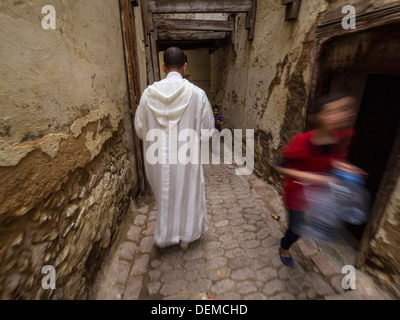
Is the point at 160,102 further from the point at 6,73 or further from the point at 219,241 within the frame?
the point at 219,241

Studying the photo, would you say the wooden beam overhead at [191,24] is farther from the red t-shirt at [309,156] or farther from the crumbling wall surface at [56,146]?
the red t-shirt at [309,156]

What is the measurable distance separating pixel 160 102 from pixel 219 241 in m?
1.78

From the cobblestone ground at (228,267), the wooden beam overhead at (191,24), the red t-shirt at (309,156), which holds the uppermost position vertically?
the wooden beam overhead at (191,24)

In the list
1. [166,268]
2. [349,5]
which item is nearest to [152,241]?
[166,268]

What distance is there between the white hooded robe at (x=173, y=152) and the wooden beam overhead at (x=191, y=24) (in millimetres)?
4077

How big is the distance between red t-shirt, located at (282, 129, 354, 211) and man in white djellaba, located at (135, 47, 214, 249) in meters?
0.83

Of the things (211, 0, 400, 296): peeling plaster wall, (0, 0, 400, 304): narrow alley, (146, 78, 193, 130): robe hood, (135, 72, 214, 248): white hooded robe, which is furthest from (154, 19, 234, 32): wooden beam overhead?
(146, 78, 193, 130): robe hood

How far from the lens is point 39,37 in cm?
119

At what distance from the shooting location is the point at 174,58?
6.09 feet

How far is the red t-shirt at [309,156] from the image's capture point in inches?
60.9

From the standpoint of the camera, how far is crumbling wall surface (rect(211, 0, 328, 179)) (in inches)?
105

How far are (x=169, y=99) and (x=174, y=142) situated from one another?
39 centimetres

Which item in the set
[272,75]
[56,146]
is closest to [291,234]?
[56,146]

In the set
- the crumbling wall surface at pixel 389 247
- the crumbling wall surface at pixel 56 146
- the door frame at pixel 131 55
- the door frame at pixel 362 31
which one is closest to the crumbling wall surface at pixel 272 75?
the door frame at pixel 362 31
